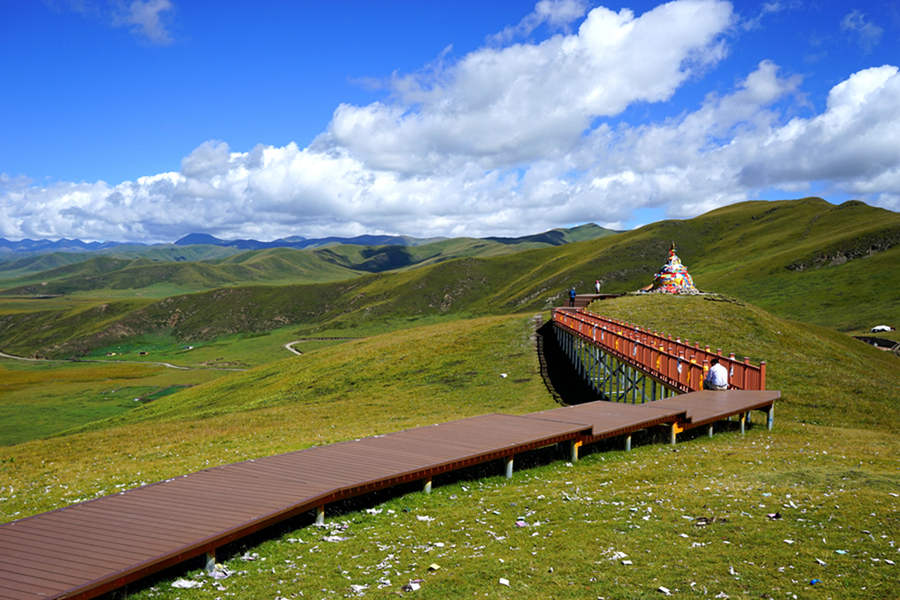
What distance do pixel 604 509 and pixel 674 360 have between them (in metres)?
17.2

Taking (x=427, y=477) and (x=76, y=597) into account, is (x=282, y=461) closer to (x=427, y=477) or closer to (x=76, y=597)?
(x=427, y=477)

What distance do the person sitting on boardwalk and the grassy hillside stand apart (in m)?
2.97

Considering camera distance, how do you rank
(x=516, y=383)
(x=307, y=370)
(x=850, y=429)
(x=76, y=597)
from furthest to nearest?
(x=307, y=370)
(x=516, y=383)
(x=850, y=429)
(x=76, y=597)

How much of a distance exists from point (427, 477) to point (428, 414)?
60.0ft

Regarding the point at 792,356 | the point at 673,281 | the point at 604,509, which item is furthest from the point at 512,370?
the point at 673,281

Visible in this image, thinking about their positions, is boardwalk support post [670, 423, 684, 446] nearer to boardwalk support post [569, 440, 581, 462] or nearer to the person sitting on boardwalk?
boardwalk support post [569, 440, 581, 462]

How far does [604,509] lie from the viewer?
12.9m

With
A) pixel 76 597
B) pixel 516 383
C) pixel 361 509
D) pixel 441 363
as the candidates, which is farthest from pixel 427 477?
pixel 441 363

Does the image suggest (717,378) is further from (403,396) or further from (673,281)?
(673,281)

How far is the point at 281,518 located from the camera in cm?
1152

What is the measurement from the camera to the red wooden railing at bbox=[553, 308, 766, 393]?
26.5 m

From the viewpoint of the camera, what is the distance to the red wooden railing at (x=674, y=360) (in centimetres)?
2648

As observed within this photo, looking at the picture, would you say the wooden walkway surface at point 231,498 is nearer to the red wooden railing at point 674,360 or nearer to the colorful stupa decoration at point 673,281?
the red wooden railing at point 674,360

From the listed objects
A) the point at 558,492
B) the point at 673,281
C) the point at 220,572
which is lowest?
the point at 558,492
